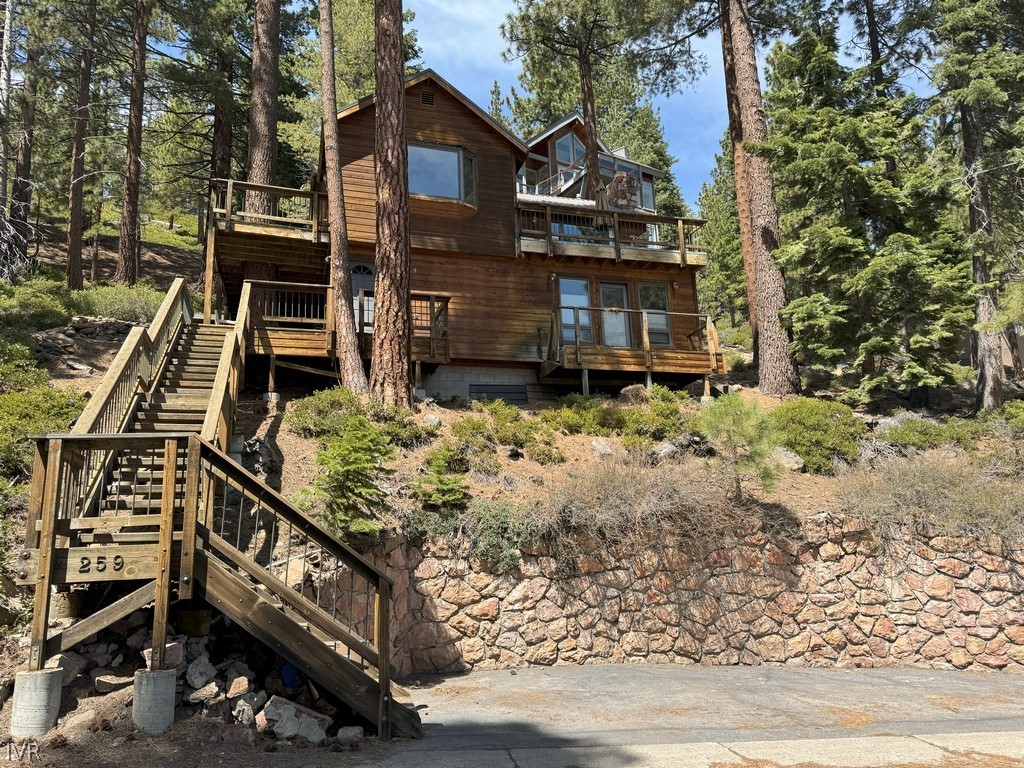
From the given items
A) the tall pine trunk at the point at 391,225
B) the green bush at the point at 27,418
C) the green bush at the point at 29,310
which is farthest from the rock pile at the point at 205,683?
the green bush at the point at 29,310

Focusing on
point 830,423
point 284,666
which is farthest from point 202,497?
point 830,423

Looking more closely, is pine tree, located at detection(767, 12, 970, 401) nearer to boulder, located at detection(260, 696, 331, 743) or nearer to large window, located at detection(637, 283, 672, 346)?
large window, located at detection(637, 283, 672, 346)

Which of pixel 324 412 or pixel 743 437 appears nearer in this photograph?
pixel 743 437

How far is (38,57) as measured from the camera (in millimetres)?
19031

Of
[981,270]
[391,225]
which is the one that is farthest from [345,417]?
[981,270]

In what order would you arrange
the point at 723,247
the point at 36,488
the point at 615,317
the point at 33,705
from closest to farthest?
1. the point at 33,705
2. the point at 36,488
3. the point at 615,317
4. the point at 723,247

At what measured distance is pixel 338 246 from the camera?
14211 millimetres

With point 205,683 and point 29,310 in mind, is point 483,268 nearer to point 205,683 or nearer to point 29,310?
point 29,310

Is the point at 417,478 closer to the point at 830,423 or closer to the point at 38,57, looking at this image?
the point at 830,423

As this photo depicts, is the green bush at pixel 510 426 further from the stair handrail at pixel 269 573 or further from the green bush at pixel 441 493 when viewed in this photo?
the stair handrail at pixel 269 573

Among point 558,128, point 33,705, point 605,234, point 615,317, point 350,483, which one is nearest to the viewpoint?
point 33,705

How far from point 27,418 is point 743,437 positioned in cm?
1076

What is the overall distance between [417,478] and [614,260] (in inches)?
414

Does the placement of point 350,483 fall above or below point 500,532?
above
